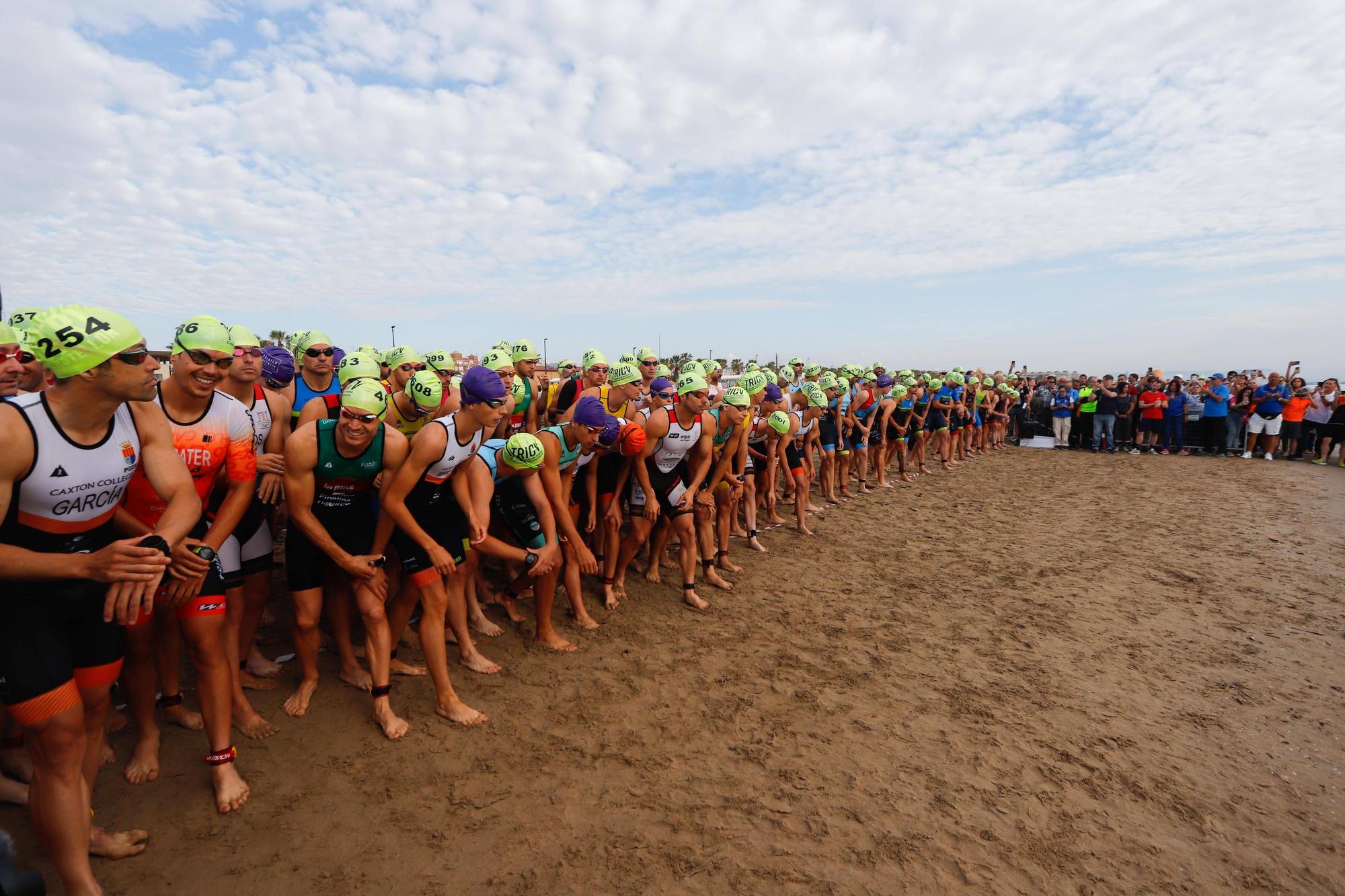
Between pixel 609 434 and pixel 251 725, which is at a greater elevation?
pixel 609 434

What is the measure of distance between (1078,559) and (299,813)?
8236 millimetres

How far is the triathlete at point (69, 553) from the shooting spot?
222 centimetres

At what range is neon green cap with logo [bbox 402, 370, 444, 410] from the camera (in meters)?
4.23

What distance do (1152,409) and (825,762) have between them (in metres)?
18.9

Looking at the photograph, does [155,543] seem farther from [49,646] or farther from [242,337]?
[242,337]

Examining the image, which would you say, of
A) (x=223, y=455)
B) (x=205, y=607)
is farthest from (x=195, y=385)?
(x=205, y=607)

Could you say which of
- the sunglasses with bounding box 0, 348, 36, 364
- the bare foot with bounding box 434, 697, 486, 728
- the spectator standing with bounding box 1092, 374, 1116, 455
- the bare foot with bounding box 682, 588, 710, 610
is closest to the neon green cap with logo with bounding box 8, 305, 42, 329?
the sunglasses with bounding box 0, 348, 36, 364

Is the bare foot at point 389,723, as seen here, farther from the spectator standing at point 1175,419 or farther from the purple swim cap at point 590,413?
the spectator standing at point 1175,419

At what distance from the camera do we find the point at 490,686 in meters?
4.31

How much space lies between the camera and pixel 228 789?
10.0ft

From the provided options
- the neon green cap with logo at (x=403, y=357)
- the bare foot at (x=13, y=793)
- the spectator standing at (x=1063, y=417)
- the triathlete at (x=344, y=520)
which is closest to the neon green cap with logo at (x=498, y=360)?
the neon green cap with logo at (x=403, y=357)

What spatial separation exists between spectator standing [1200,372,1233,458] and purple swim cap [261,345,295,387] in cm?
2100

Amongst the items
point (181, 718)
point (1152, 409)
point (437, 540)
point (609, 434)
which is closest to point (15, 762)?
point (181, 718)

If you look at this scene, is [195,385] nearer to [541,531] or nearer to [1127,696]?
[541,531]
